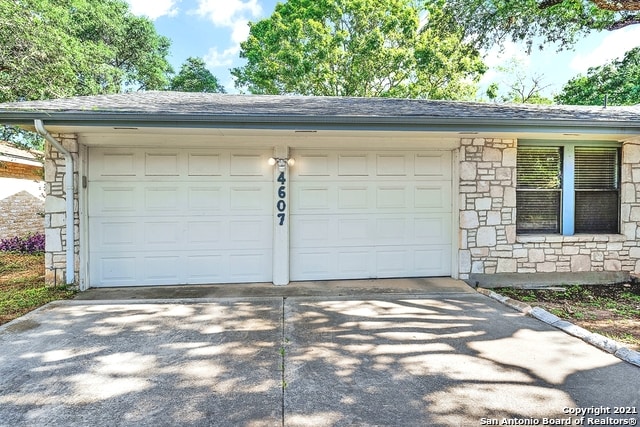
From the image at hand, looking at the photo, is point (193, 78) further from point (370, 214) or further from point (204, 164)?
point (370, 214)

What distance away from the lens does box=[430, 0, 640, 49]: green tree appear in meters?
7.91

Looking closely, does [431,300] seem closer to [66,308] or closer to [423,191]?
[423,191]

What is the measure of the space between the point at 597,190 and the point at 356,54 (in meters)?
11.8

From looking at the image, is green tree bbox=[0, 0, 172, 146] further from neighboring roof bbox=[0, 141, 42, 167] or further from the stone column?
the stone column

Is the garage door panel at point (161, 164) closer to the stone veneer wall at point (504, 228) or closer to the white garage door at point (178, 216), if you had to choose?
the white garage door at point (178, 216)

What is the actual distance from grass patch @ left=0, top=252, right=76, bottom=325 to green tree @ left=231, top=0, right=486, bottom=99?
1191 cm

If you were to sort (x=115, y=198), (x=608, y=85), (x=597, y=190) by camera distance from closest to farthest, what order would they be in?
1. (x=115, y=198)
2. (x=597, y=190)
3. (x=608, y=85)

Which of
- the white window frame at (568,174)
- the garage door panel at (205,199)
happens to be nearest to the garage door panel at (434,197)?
the white window frame at (568,174)

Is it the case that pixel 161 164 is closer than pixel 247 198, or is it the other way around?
pixel 161 164

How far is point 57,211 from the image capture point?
504cm

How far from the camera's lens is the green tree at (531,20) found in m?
7.91

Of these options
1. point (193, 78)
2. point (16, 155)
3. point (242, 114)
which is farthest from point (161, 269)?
point (193, 78)

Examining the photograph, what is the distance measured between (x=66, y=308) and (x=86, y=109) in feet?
8.36

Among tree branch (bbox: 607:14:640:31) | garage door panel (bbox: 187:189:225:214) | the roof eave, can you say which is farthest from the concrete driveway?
tree branch (bbox: 607:14:640:31)
